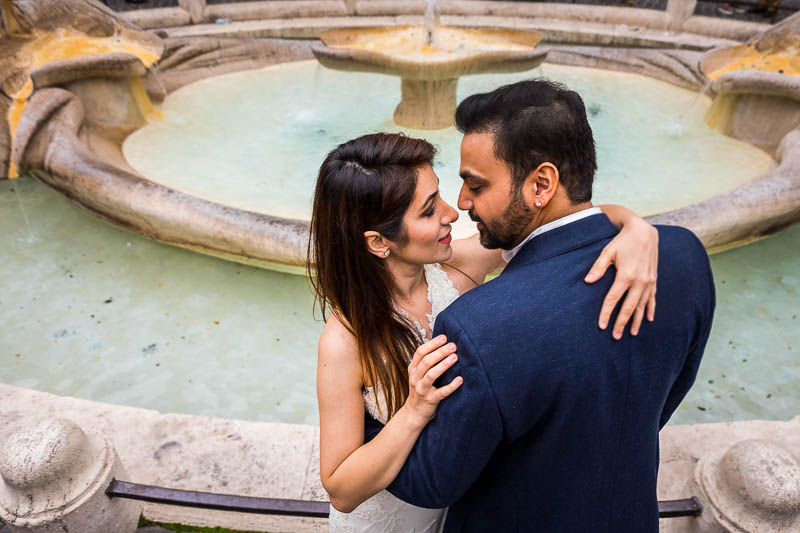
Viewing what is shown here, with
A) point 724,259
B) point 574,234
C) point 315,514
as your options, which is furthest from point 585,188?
point 724,259

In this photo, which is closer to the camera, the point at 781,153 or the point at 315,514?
the point at 315,514

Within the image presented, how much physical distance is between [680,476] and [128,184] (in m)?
4.29

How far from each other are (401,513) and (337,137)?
5491mm

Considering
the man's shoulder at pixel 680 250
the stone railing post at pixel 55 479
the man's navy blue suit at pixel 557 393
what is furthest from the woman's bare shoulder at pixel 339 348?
the stone railing post at pixel 55 479

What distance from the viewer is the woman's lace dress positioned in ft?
5.80

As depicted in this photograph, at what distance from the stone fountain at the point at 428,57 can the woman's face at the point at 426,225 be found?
4.45 m

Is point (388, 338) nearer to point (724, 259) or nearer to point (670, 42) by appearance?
point (724, 259)

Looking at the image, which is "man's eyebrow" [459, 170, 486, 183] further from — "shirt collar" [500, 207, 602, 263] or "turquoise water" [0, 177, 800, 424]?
"turquoise water" [0, 177, 800, 424]

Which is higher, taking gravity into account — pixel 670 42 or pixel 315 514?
pixel 670 42

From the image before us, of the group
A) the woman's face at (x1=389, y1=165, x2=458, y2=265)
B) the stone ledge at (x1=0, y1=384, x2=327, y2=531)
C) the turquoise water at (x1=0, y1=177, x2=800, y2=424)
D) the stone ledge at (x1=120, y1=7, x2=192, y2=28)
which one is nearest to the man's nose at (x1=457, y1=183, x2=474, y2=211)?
the woman's face at (x1=389, y1=165, x2=458, y2=265)

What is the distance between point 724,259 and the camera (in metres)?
4.64

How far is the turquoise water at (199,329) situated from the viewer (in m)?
3.59

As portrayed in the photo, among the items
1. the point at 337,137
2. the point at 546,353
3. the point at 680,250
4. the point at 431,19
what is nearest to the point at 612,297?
the point at 546,353

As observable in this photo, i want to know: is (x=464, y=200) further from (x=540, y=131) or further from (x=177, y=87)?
(x=177, y=87)
